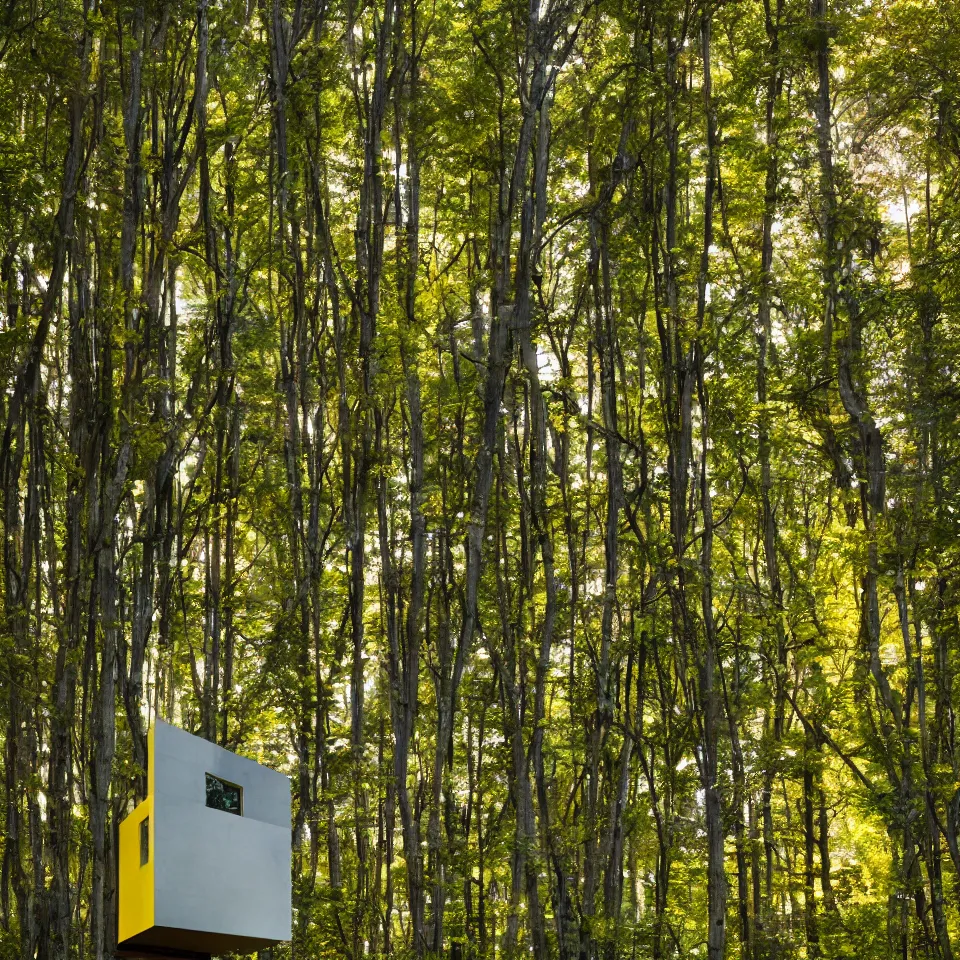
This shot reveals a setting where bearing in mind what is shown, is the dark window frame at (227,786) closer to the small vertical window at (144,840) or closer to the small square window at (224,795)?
the small square window at (224,795)

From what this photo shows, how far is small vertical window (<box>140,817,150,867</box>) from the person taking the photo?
98.9 inches

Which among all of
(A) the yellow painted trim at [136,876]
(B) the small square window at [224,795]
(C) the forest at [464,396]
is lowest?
(A) the yellow painted trim at [136,876]

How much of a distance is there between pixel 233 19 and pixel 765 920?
6.83 m

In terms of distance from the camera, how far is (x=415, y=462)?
21.0 feet

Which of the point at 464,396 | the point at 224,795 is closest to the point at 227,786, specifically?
the point at 224,795

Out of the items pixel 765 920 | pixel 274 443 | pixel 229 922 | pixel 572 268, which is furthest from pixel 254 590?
pixel 229 922

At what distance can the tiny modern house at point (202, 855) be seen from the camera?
2453mm

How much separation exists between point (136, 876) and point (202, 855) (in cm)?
15

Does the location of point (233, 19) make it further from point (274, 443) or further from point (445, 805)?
point (445, 805)

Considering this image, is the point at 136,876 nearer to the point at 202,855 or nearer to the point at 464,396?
the point at 202,855

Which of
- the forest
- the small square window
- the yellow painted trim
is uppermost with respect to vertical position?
the forest

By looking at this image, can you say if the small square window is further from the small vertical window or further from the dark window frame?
the small vertical window

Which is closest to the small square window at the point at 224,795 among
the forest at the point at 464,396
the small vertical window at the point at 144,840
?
the small vertical window at the point at 144,840

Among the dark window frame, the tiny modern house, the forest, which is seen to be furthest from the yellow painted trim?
the forest
